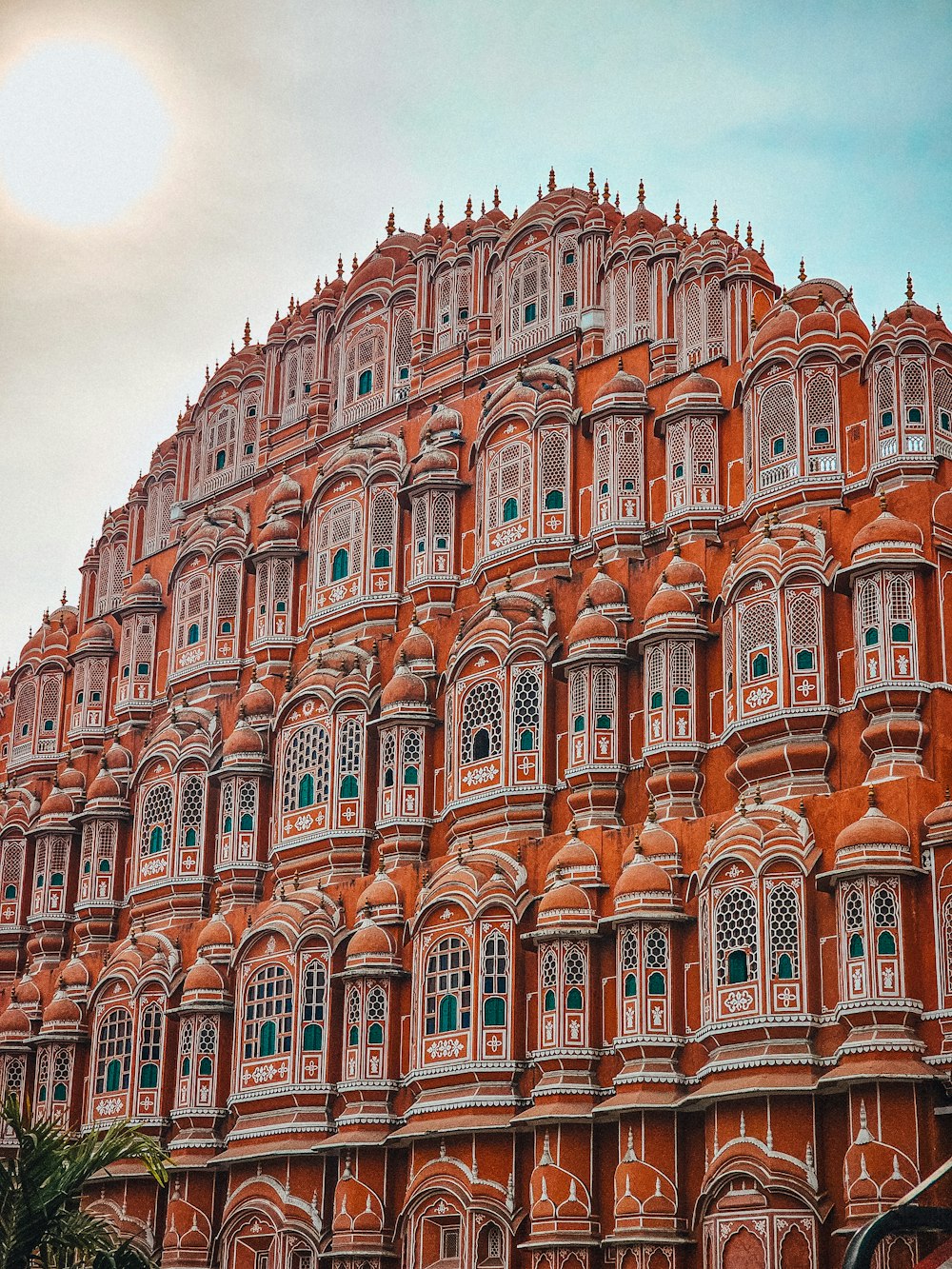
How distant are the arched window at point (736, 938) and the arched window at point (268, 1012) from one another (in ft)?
39.6

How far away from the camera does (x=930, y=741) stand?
37688 mm

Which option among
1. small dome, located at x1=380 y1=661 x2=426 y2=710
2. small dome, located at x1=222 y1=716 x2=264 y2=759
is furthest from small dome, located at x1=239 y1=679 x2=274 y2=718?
small dome, located at x1=380 y1=661 x2=426 y2=710

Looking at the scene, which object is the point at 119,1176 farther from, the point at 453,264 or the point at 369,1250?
the point at 453,264

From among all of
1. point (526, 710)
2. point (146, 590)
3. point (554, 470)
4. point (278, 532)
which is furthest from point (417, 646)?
point (146, 590)

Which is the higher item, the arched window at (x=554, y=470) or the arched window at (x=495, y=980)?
the arched window at (x=554, y=470)

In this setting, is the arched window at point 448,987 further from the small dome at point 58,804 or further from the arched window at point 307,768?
the small dome at point 58,804

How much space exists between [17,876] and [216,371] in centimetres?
1526

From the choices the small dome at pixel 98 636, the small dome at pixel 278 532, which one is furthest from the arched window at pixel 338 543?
the small dome at pixel 98 636

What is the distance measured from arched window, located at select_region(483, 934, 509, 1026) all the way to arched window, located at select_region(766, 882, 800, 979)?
6.45 m

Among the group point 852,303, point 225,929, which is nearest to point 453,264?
point 852,303

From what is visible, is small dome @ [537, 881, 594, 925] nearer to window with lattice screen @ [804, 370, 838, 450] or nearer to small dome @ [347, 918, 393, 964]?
small dome @ [347, 918, 393, 964]

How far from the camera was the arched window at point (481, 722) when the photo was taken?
44312 mm

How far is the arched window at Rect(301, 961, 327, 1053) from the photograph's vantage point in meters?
44.7

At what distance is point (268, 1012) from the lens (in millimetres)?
45969
